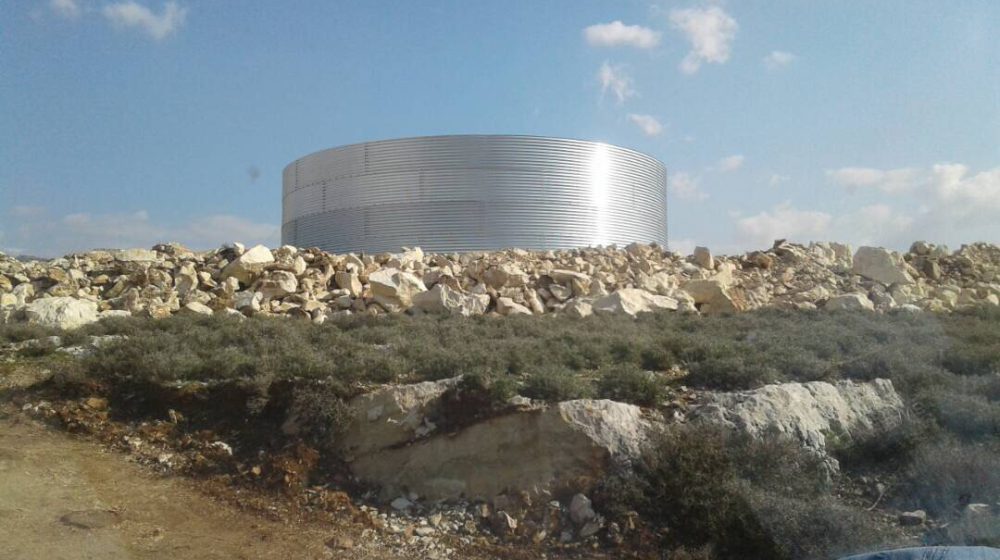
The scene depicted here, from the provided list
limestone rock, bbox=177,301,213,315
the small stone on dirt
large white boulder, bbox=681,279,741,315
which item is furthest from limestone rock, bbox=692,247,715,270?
the small stone on dirt

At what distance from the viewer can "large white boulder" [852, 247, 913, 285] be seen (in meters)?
21.8

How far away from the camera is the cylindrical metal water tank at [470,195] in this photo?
27.2 m

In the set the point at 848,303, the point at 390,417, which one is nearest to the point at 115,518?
the point at 390,417

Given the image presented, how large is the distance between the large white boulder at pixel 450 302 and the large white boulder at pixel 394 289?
0.39 meters

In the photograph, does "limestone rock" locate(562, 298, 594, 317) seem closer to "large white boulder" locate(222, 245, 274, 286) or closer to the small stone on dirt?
"large white boulder" locate(222, 245, 274, 286)

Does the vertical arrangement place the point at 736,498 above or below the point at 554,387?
below

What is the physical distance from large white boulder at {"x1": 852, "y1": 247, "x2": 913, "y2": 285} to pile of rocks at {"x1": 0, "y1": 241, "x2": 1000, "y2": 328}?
0.11 feet

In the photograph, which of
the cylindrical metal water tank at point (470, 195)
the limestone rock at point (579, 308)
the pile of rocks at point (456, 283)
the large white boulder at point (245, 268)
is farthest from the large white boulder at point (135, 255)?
the limestone rock at point (579, 308)

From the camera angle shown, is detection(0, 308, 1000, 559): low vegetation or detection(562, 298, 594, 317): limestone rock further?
detection(562, 298, 594, 317): limestone rock

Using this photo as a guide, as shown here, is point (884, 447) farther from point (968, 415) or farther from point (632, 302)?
point (632, 302)

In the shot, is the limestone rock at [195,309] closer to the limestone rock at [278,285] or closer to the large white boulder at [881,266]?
the limestone rock at [278,285]

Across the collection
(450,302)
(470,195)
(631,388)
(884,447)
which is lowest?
(884,447)

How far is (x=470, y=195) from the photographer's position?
27344mm

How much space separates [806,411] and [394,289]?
1014 centimetres
